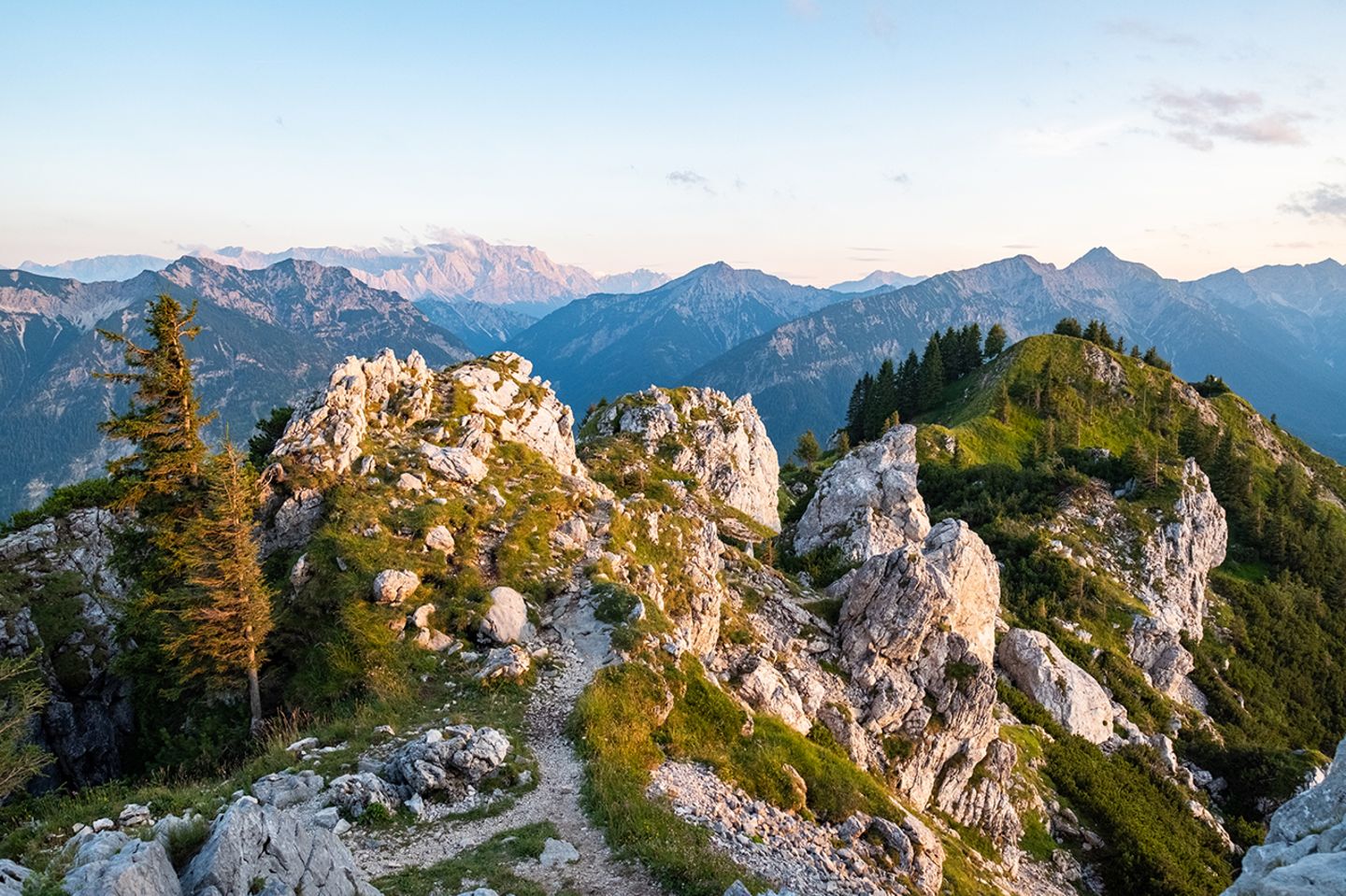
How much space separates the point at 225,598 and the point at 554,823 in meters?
16.9

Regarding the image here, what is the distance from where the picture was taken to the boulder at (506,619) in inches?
1177

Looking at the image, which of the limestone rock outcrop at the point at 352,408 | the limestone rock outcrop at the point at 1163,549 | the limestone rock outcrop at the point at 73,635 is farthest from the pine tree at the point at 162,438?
the limestone rock outcrop at the point at 1163,549

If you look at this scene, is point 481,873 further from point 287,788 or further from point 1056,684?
point 1056,684

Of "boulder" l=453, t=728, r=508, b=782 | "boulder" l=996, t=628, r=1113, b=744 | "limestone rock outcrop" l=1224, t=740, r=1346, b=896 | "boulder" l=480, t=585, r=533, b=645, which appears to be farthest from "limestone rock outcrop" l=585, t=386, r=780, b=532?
"limestone rock outcrop" l=1224, t=740, r=1346, b=896

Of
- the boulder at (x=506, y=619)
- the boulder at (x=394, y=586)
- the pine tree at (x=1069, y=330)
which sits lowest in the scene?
the boulder at (x=506, y=619)

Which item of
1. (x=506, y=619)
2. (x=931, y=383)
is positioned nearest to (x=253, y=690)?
(x=506, y=619)

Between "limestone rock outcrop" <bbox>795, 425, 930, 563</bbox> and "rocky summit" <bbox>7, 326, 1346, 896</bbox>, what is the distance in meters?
0.44

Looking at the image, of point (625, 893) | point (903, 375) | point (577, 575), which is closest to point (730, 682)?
point (577, 575)

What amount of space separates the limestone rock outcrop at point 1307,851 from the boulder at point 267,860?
16970 mm

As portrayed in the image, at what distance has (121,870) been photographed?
11.1 meters

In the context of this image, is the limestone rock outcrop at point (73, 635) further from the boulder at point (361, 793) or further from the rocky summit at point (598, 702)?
the boulder at point (361, 793)

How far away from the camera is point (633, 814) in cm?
1958

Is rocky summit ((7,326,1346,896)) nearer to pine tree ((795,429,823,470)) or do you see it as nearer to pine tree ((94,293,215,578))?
pine tree ((94,293,215,578))

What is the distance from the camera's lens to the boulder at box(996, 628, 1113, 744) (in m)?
54.8
